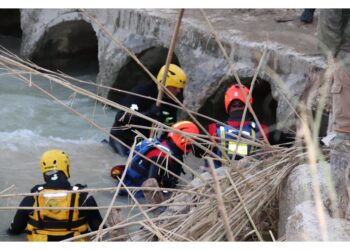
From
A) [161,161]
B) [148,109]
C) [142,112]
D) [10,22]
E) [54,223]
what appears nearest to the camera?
[54,223]

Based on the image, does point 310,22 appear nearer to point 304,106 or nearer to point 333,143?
point 304,106

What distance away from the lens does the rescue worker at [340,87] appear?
3.36m

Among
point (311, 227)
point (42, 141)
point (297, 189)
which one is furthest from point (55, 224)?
point (42, 141)

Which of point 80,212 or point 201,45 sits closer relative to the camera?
point 80,212

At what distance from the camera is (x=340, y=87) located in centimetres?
339

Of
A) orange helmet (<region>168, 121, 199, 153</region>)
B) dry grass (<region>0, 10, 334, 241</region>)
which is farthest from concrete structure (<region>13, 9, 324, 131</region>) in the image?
dry grass (<region>0, 10, 334, 241</region>)

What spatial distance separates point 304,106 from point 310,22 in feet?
7.97

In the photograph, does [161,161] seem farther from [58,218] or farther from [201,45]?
[201,45]

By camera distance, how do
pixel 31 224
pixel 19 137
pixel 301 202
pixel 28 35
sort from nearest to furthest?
pixel 301 202 < pixel 31 224 < pixel 19 137 < pixel 28 35

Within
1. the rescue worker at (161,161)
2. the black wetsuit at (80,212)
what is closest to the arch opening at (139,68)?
the rescue worker at (161,161)

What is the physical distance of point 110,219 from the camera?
3.95 meters

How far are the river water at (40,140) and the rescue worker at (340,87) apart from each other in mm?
2621

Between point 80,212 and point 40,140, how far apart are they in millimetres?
3053

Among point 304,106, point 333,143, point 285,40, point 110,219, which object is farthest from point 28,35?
point 333,143
